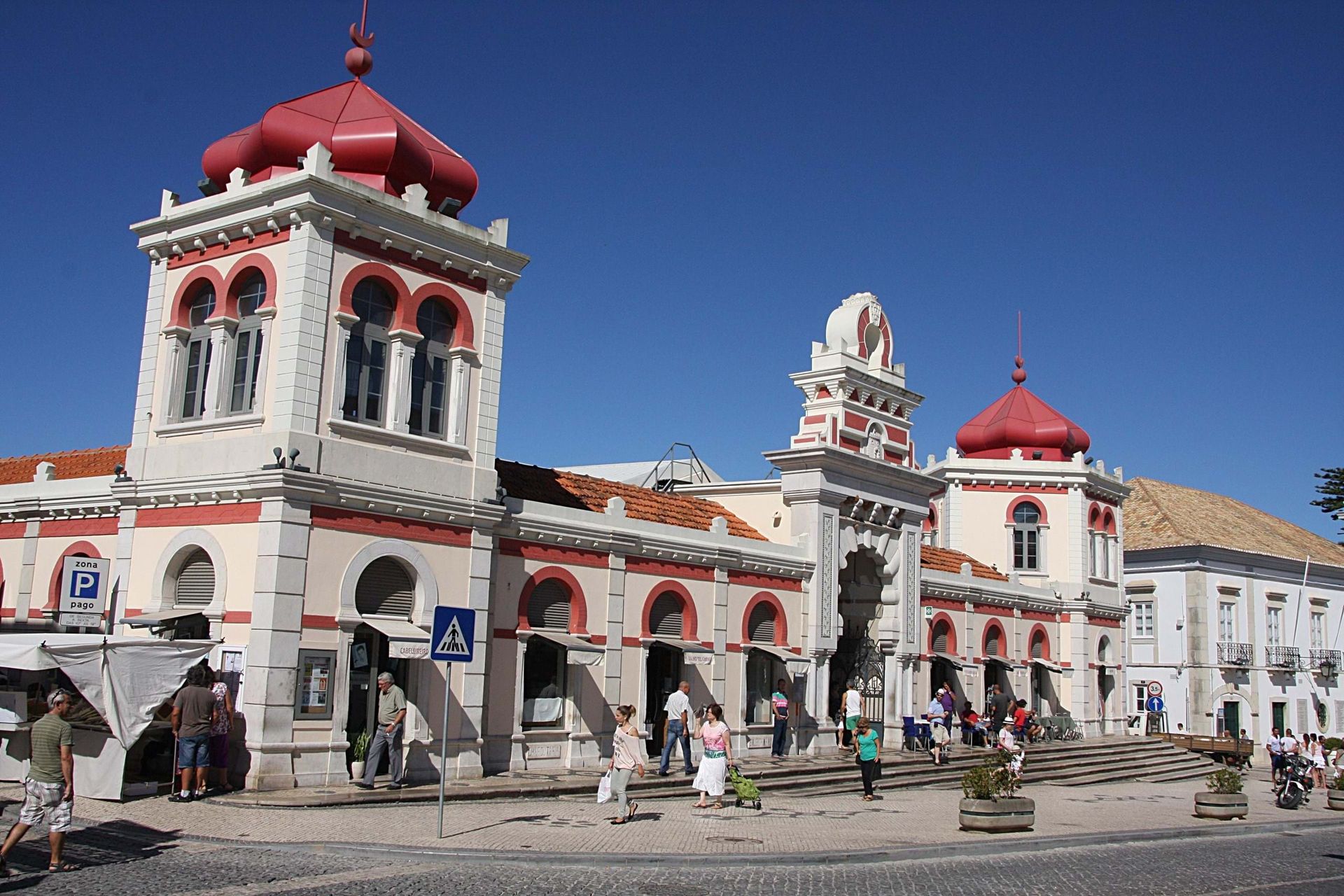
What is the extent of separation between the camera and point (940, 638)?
3225 centimetres

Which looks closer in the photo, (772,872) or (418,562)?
(772,872)

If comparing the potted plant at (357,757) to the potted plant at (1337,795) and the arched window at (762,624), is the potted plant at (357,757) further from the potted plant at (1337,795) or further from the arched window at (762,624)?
the potted plant at (1337,795)

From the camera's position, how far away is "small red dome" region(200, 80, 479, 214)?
1880 centimetres

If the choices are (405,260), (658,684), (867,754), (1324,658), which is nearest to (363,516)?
(405,260)

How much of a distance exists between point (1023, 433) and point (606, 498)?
1939cm

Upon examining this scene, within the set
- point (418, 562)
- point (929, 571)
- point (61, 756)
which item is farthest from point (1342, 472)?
point (61, 756)

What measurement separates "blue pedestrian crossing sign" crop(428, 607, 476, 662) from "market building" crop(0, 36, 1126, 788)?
12.1 feet

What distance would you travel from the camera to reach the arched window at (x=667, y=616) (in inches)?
914

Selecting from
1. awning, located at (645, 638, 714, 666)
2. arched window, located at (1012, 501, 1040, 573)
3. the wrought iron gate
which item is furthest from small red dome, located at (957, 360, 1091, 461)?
awning, located at (645, 638, 714, 666)

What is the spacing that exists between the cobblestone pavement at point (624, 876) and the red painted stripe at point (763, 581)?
1013 centimetres

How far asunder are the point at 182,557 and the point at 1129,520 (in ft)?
132

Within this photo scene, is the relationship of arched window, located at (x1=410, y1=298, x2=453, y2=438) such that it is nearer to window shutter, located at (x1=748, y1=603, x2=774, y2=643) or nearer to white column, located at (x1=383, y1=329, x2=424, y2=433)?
white column, located at (x1=383, y1=329, x2=424, y2=433)

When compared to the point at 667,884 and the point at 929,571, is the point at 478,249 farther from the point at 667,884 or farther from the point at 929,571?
the point at 929,571

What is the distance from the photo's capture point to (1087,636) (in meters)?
38.0
